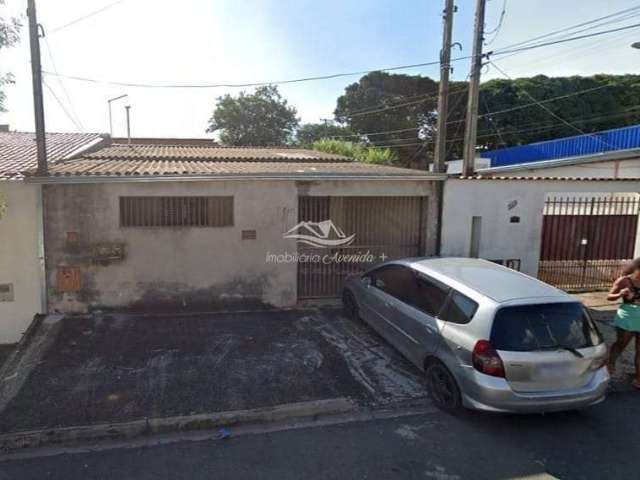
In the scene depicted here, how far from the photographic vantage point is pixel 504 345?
3.94m

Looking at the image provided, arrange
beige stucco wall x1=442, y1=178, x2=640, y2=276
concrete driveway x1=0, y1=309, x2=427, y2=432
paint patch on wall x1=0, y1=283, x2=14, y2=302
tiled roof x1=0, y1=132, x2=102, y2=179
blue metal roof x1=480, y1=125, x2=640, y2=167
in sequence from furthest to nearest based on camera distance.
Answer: blue metal roof x1=480, y1=125, x2=640, y2=167 → beige stucco wall x1=442, y1=178, x2=640, y2=276 → tiled roof x1=0, y1=132, x2=102, y2=179 → paint patch on wall x1=0, y1=283, x2=14, y2=302 → concrete driveway x1=0, y1=309, x2=427, y2=432

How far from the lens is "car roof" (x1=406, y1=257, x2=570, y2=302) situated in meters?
4.33

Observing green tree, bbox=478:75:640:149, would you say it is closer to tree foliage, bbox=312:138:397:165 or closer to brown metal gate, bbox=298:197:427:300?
tree foliage, bbox=312:138:397:165

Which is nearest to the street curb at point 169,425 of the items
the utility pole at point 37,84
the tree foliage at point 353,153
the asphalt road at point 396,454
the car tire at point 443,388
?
the asphalt road at point 396,454

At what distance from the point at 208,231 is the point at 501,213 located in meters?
5.82

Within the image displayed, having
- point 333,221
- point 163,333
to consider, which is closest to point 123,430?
point 163,333

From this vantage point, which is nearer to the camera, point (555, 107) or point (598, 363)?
point (598, 363)

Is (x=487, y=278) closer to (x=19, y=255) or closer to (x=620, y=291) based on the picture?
(x=620, y=291)

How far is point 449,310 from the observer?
458 cm

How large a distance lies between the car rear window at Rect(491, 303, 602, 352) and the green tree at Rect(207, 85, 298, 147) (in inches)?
1421

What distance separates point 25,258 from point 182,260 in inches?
97.5

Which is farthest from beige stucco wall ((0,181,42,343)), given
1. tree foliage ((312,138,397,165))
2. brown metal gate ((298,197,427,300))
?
tree foliage ((312,138,397,165))

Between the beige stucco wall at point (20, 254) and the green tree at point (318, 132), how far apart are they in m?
31.7

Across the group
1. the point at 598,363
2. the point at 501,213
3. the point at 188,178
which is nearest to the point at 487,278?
the point at 598,363
